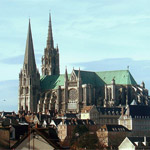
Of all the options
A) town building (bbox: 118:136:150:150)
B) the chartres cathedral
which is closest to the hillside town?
the chartres cathedral

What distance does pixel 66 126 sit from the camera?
131375mm

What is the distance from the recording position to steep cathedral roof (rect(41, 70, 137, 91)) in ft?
586

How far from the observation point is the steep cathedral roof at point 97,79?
179m

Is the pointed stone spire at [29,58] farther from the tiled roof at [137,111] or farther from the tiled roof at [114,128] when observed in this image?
the tiled roof at [114,128]

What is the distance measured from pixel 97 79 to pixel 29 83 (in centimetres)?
2259

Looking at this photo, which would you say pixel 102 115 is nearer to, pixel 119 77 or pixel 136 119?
pixel 136 119

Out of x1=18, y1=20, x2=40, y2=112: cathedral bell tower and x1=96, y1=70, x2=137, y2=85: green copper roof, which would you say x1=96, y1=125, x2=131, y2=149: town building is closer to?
x1=96, y1=70, x2=137, y2=85: green copper roof

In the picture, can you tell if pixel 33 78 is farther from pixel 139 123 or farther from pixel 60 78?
pixel 139 123

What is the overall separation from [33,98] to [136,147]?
95213 mm

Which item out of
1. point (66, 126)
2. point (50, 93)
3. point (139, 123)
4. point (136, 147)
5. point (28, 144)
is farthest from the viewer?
point (50, 93)

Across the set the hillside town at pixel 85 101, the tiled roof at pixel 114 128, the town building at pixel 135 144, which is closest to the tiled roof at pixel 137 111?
the hillside town at pixel 85 101

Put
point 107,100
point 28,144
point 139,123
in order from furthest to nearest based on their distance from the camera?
point 107,100 < point 139,123 < point 28,144

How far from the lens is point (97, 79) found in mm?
184250

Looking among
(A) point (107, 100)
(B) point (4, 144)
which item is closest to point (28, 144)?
(B) point (4, 144)
